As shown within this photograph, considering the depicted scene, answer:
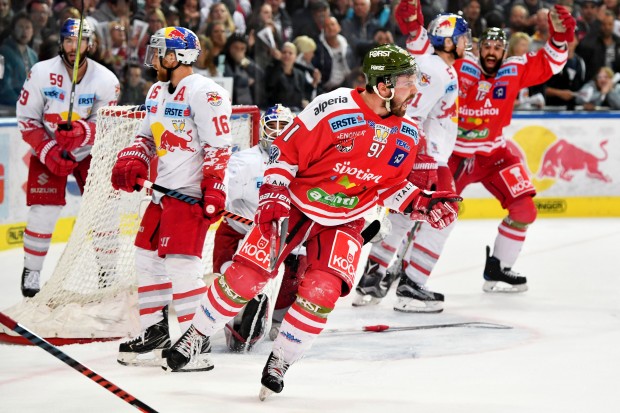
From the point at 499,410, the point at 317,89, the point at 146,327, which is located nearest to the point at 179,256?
the point at 146,327

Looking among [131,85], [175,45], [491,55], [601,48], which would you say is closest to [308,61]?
[131,85]

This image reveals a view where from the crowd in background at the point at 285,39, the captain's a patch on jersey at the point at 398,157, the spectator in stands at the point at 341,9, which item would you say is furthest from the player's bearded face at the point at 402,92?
the spectator in stands at the point at 341,9

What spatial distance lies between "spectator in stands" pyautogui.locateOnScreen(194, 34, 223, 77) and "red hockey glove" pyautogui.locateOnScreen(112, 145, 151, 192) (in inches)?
163

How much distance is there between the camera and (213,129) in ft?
15.5

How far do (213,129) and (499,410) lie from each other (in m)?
1.59

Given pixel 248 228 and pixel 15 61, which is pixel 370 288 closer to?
pixel 248 228

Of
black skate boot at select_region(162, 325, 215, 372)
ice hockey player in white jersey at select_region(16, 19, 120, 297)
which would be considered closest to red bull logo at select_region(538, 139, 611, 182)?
ice hockey player in white jersey at select_region(16, 19, 120, 297)

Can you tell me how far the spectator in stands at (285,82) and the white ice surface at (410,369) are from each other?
2804 mm

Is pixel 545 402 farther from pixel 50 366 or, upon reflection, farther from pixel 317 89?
pixel 317 89

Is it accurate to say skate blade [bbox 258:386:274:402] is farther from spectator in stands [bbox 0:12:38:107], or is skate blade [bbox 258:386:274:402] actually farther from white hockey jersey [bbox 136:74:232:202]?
spectator in stands [bbox 0:12:38:107]

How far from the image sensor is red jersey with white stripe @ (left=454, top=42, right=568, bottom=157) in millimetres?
6750

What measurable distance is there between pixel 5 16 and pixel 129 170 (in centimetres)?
390

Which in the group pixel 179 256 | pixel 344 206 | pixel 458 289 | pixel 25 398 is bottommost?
pixel 458 289

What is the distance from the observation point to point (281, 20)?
381 inches
